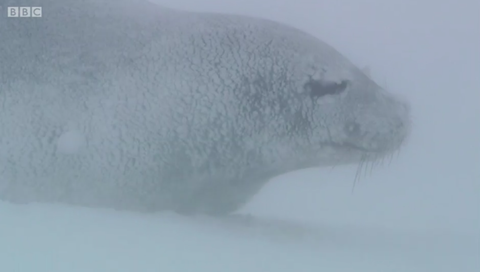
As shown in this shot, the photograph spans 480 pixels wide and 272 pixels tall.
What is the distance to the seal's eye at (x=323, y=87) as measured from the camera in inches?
54.6

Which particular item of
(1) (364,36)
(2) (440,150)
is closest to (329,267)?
(2) (440,150)

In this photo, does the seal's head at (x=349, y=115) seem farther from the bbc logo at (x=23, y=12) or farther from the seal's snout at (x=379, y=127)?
the bbc logo at (x=23, y=12)

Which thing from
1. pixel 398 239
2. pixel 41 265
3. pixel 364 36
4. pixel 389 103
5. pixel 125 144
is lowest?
pixel 41 265

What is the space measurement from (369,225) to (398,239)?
0.07 m

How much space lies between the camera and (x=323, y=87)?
4.57 ft

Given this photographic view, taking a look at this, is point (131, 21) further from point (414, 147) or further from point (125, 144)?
point (414, 147)

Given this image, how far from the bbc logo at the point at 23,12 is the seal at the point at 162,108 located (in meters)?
0.01

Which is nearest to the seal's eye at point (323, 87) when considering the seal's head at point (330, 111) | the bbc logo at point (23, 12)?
the seal's head at point (330, 111)

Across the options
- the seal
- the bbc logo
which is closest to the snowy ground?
the seal

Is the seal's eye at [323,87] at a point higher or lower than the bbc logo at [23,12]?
lower

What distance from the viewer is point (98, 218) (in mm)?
1397

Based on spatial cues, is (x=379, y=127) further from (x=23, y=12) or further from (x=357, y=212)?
(x=23, y=12)

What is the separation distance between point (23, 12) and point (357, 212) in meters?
0.89

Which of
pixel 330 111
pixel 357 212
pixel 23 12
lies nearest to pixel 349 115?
pixel 330 111
